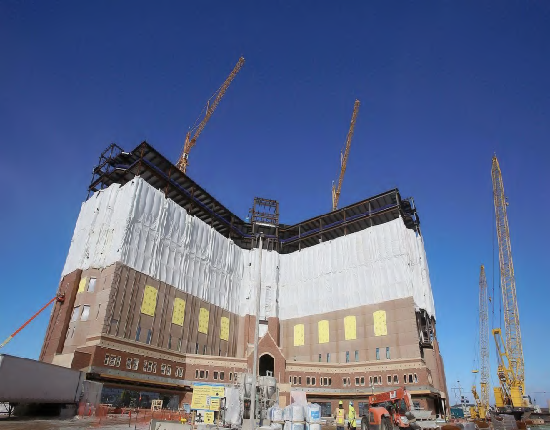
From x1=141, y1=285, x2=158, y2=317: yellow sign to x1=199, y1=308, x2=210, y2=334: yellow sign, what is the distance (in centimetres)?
1285

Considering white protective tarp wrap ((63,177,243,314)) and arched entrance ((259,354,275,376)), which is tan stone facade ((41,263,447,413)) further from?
white protective tarp wrap ((63,177,243,314))

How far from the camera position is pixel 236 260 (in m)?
97.2

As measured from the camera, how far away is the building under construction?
209 ft

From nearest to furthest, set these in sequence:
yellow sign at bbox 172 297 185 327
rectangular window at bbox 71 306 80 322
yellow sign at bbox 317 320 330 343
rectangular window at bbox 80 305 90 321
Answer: rectangular window at bbox 80 305 90 321 < rectangular window at bbox 71 306 80 322 < yellow sign at bbox 172 297 185 327 < yellow sign at bbox 317 320 330 343

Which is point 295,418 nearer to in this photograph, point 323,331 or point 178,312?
point 178,312

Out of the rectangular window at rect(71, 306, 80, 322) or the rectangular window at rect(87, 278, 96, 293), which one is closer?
the rectangular window at rect(71, 306, 80, 322)

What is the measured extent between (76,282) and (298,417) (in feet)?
183

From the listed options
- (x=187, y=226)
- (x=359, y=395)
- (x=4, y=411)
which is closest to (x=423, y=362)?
(x=359, y=395)

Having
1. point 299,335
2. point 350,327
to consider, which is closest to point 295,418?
point 350,327

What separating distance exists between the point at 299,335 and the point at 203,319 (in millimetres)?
22916

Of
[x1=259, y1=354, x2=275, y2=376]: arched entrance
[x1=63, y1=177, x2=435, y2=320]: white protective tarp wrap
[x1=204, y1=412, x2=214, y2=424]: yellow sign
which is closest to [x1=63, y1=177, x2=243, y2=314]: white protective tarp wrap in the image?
[x1=63, y1=177, x2=435, y2=320]: white protective tarp wrap

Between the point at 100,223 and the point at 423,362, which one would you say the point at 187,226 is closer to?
the point at 100,223

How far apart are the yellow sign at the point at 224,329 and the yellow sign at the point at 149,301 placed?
1971cm

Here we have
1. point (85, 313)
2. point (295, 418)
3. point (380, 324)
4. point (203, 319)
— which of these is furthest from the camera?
point (203, 319)
